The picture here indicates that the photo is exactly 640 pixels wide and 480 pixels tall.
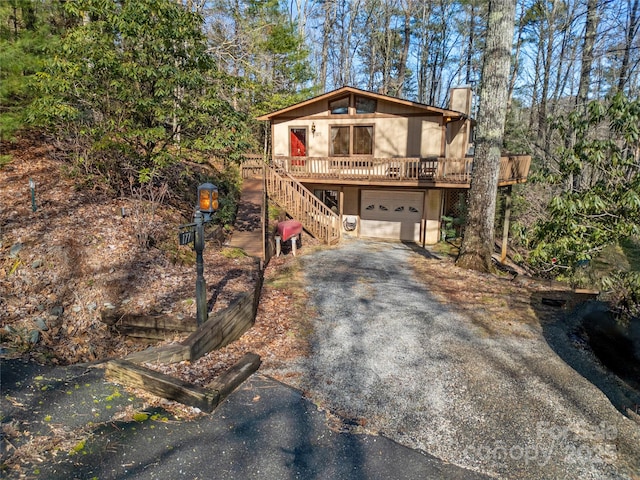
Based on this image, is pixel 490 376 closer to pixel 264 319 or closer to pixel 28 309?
pixel 264 319

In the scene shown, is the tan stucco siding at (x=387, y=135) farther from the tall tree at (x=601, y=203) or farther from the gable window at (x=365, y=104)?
the tall tree at (x=601, y=203)

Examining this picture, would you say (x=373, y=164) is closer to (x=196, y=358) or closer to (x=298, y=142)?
(x=298, y=142)

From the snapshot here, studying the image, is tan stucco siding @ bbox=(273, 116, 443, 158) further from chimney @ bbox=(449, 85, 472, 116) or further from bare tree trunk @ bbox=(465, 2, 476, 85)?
bare tree trunk @ bbox=(465, 2, 476, 85)

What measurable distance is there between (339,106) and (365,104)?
105cm

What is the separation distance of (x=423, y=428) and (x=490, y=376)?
1490 mm

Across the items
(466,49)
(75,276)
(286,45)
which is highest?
(466,49)

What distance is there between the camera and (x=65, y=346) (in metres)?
5.27

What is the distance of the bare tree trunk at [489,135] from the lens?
361 inches

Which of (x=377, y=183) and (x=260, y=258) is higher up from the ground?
(x=377, y=183)

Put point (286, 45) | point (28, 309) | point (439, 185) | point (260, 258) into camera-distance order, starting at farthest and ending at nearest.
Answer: point (286, 45) → point (439, 185) → point (260, 258) → point (28, 309)

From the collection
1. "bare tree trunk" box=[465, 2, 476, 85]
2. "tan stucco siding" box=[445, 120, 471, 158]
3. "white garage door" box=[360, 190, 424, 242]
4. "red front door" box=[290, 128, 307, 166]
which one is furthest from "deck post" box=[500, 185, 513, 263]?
"bare tree trunk" box=[465, 2, 476, 85]

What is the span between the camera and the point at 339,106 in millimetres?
15383

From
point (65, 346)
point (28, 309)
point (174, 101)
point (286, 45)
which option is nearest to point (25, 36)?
point (174, 101)

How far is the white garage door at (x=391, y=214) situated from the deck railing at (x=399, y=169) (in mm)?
1501
